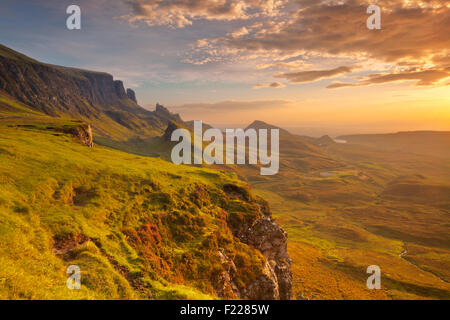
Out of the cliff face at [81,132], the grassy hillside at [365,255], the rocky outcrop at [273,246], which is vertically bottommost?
the grassy hillside at [365,255]

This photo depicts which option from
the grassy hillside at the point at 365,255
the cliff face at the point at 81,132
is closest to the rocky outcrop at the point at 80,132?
the cliff face at the point at 81,132

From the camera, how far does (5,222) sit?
22.9 meters

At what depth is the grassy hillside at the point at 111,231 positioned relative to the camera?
20.5 meters

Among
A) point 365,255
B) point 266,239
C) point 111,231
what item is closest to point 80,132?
point 111,231

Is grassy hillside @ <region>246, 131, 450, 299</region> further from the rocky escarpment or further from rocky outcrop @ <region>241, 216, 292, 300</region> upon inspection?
the rocky escarpment

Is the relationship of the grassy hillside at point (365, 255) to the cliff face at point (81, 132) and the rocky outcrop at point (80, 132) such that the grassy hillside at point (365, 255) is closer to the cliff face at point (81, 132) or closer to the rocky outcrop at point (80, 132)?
the cliff face at point (81, 132)

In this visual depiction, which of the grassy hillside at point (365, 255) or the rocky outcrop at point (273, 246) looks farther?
the grassy hillside at point (365, 255)

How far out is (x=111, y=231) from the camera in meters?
30.1

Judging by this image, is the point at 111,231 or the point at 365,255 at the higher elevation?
the point at 111,231

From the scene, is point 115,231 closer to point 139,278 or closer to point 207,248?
point 139,278

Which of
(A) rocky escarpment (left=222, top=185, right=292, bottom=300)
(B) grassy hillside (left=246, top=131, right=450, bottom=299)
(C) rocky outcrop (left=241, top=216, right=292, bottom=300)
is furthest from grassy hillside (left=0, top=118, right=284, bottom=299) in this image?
(B) grassy hillside (left=246, top=131, right=450, bottom=299)

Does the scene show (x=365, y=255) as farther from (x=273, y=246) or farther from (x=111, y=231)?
(x=111, y=231)

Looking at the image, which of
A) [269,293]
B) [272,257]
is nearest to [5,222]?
[269,293]

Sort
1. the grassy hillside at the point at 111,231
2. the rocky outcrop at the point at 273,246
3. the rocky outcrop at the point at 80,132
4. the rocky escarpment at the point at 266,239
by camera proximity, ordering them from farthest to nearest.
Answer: the rocky outcrop at the point at 80,132 → the rocky outcrop at the point at 273,246 → the rocky escarpment at the point at 266,239 → the grassy hillside at the point at 111,231
